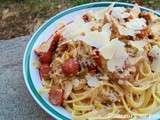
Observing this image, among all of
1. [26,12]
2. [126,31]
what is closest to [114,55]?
[126,31]

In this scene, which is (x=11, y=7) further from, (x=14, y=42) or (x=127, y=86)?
(x=127, y=86)

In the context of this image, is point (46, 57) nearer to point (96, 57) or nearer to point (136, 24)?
point (96, 57)

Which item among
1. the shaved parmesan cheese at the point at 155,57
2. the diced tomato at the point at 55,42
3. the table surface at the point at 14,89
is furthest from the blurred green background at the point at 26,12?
the shaved parmesan cheese at the point at 155,57

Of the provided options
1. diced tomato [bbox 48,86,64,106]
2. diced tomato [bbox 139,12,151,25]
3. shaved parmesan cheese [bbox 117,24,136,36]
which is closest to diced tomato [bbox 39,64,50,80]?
diced tomato [bbox 48,86,64,106]

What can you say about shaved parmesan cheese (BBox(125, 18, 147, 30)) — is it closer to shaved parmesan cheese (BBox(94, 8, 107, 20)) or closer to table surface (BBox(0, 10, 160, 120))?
shaved parmesan cheese (BBox(94, 8, 107, 20))

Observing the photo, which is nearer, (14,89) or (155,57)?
(155,57)

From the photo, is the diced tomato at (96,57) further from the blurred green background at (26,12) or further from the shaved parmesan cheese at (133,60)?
the blurred green background at (26,12)
